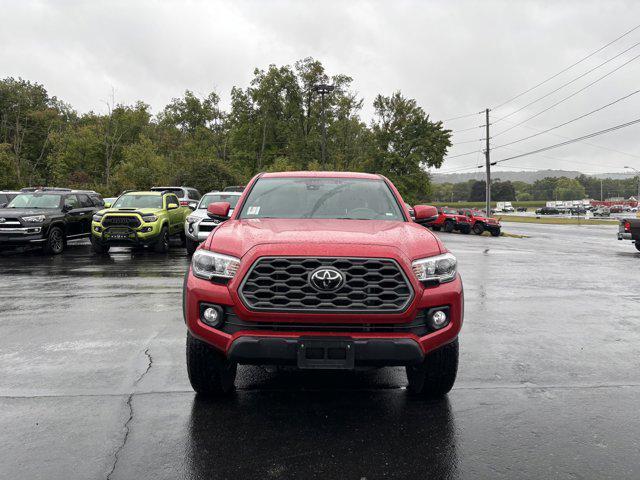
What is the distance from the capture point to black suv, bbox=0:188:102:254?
14938 mm

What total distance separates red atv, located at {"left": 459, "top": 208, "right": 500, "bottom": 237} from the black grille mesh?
33393mm

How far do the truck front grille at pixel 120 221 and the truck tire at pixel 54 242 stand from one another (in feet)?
5.47

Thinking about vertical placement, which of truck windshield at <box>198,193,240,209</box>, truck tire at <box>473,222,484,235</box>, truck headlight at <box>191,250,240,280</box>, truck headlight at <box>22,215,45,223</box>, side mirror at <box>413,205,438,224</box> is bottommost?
truck tire at <box>473,222,484,235</box>

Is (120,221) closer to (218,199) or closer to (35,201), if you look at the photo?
(218,199)

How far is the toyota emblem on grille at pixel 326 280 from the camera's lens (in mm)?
3545

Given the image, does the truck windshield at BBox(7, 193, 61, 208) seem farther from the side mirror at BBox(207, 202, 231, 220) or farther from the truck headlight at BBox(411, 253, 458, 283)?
the truck headlight at BBox(411, 253, 458, 283)

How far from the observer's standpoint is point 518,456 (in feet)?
10.8

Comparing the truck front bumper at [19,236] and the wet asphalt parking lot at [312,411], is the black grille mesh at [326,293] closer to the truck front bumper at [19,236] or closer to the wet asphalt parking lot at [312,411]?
the wet asphalt parking lot at [312,411]

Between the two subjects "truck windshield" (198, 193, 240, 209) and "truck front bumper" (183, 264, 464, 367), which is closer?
"truck front bumper" (183, 264, 464, 367)

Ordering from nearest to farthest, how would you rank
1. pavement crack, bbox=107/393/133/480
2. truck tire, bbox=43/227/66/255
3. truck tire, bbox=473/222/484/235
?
pavement crack, bbox=107/393/133/480 → truck tire, bbox=43/227/66/255 → truck tire, bbox=473/222/484/235

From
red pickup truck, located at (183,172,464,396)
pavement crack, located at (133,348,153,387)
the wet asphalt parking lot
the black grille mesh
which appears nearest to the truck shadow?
the wet asphalt parking lot

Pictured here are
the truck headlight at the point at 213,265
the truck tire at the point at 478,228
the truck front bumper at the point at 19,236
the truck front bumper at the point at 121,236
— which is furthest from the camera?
the truck tire at the point at 478,228

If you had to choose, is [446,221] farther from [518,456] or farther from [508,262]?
[518,456]

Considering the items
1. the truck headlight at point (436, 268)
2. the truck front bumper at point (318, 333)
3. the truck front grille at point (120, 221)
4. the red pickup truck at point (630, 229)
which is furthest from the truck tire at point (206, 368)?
the red pickup truck at point (630, 229)
